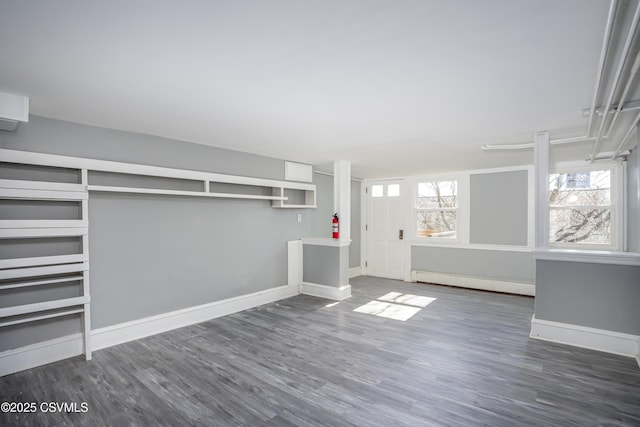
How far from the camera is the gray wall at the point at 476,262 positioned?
5781mm

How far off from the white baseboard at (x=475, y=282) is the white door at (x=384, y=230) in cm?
53

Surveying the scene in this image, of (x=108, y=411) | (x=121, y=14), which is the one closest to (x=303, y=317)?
(x=108, y=411)

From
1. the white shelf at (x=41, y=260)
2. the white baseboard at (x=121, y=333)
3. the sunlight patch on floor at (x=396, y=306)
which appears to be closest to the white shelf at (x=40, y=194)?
the white shelf at (x=41, y=260)

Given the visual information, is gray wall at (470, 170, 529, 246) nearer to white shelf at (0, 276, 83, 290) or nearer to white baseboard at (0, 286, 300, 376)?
white baseboard at (0, 286, 300, 376)

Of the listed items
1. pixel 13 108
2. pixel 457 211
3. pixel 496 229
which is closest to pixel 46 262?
pixel 13 108

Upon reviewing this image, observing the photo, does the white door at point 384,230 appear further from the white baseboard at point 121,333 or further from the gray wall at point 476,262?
the white baseboard at point 121,333

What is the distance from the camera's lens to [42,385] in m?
2.64

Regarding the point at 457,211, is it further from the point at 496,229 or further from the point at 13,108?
the point at 13,108

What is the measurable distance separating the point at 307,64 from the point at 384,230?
5707 millimetres

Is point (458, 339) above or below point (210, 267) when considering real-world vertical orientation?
below

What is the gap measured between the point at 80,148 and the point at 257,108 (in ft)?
6.31

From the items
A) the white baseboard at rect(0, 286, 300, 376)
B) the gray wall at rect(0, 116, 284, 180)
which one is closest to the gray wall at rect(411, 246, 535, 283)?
the white baseboard at rect(0, 286, 300, 376)

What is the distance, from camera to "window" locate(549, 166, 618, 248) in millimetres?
5125

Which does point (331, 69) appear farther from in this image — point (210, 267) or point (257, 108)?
point (210, 267)
